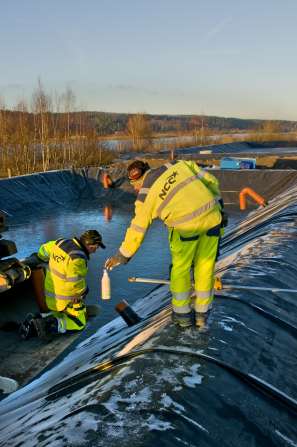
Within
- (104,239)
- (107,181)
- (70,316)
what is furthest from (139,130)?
(70,316)

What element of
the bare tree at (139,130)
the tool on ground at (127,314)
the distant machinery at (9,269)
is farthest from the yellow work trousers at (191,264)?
the bare tree at (139,130)

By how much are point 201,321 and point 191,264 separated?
1.56ft

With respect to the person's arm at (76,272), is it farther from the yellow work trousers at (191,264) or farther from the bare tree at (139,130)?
the bare tree at (139,130)

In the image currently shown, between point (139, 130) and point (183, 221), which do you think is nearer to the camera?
point (183, 221)

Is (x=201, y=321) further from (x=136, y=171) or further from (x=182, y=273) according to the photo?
(x=136, y=171)

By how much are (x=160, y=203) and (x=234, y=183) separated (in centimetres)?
1911

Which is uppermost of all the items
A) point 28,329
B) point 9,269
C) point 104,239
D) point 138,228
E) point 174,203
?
point 174,203

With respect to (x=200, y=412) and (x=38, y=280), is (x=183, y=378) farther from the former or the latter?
(x=38, y=280)

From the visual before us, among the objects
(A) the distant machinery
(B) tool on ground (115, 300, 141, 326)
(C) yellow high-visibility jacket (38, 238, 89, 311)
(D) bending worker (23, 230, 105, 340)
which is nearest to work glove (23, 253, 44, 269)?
(A) the distant machinery

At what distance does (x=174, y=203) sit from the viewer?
3.56 metres

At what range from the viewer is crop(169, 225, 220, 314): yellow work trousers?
365 centimetres

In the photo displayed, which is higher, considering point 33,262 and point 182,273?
point 182,273

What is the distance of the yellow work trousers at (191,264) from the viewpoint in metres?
3.65

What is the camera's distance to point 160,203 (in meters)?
3.57
